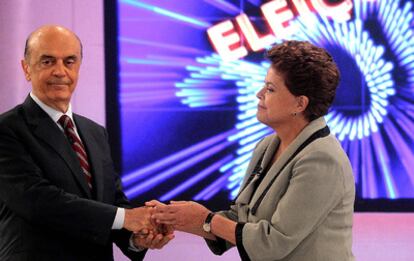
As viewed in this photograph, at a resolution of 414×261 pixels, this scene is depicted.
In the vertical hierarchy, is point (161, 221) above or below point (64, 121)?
below

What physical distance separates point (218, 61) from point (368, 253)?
1703 mm

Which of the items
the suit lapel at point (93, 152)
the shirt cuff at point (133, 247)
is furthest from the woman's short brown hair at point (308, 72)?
the shirt cuff at point (133, 247)

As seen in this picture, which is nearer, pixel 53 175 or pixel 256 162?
pixel 53 175

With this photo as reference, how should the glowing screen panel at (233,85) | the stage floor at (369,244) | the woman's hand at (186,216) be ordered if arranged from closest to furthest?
1. the woman's hand at (186,216)
2. the stage floor at (369,244)
3. the glowing screen panel at (233,85)

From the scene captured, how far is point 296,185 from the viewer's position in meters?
1.83

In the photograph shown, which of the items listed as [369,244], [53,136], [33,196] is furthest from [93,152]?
[369,244]

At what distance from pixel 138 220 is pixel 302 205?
648 millimetres

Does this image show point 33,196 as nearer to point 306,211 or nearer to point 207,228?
point 207,228

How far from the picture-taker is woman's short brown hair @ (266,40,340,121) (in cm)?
189

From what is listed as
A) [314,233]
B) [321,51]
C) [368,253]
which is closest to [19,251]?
[314,233]

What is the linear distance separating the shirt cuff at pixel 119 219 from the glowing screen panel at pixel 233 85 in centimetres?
259

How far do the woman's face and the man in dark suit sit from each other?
1.93 ft

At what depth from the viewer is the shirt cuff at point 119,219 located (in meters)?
2.07

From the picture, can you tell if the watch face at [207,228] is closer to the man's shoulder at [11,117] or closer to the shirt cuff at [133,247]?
the shirt cuff at [133,247]
